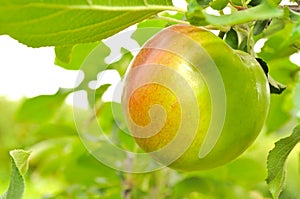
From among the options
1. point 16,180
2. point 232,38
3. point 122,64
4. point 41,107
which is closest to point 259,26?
point 232,38

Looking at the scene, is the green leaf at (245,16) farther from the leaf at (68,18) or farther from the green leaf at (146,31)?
the green leaf at (146,31)

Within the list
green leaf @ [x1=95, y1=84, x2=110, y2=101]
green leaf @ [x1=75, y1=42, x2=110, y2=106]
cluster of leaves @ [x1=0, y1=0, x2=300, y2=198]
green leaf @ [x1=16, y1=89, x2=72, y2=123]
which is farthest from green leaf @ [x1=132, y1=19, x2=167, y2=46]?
green leaf @ [x1=16, y1=89, x2=72, y2=123]

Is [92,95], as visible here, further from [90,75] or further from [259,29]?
[259,29]

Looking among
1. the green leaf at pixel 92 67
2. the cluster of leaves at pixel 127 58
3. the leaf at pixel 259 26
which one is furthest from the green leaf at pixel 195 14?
the green leaf at pixel 92 67

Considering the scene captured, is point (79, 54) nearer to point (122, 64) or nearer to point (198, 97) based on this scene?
point (122, 64)

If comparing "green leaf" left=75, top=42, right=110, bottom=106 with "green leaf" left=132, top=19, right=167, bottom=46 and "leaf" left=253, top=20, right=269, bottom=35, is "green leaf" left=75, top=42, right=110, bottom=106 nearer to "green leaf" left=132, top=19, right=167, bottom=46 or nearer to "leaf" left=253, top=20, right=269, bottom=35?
"green leaf" left=132, top=19, right=167, bottom=46

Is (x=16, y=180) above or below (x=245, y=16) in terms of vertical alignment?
below

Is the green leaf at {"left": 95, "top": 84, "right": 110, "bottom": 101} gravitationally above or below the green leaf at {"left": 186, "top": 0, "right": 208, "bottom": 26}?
below
